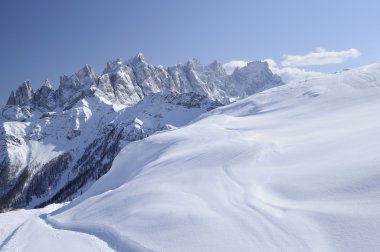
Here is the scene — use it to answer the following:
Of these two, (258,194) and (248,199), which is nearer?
(248,199)

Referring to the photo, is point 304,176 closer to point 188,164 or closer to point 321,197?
point 321,197

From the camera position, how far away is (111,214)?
19000 millimetres

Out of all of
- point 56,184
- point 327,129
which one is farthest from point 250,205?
point 56,184

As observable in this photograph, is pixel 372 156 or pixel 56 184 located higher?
pixel 372 156

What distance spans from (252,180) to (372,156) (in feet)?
17.9

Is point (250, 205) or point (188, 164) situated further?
point (188, 164)

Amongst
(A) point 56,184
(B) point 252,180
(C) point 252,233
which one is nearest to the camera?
(C) point 252,233

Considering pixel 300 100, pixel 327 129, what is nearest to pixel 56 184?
pixel 300 100

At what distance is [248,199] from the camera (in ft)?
53.8

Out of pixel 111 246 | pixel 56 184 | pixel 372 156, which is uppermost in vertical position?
pixel 372 156

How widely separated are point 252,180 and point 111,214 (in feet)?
23.6

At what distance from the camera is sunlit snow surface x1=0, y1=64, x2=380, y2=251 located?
41.8 ft

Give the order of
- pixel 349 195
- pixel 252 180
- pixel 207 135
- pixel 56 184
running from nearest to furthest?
pixel 349 195, pixel 252 180, pixel 207 135, pixel 56 184

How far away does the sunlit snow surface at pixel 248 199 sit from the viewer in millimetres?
12750
